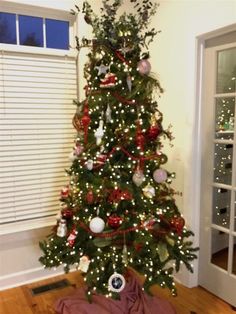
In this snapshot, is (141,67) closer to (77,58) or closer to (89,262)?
(77,58)

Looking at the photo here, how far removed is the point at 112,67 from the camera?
1979 millimetres

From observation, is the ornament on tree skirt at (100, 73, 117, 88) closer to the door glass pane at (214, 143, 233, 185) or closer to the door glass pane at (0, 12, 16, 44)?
the door glass pane at (214, 143, 233, 185)

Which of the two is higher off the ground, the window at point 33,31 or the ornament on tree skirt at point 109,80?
the window at point 33,31

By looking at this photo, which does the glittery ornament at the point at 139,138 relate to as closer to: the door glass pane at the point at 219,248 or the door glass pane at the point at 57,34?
the door glass pane at the point at 219,248

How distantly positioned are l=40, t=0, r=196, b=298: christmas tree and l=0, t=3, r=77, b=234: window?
77 centimetres

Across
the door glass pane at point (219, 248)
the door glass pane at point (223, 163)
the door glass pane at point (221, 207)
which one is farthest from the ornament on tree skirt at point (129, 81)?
the door glass pane at point (219, 248)

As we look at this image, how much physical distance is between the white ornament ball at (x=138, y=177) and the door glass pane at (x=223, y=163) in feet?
2.62

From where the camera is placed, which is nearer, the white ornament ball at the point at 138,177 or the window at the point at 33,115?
the white ornament ball at the point at 138,177

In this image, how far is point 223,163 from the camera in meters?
2.37

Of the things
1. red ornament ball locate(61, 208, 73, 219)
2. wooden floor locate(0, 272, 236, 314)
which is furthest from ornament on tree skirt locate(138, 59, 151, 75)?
wooden floor locate(0, 272, 236, 314)

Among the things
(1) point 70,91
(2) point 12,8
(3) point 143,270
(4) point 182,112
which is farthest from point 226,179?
(2) point 12,8

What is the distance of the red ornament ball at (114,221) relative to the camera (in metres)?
1.90

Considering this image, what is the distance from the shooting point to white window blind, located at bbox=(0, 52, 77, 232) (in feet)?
8.47

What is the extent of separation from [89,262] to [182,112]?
4.73 ft
